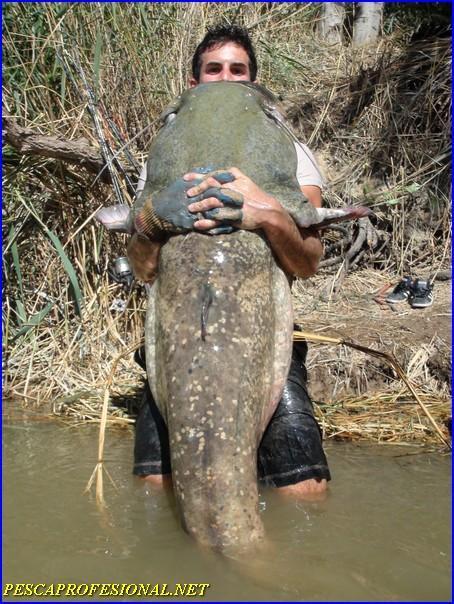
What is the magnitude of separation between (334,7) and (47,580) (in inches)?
264

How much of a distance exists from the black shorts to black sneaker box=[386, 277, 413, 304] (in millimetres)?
1895

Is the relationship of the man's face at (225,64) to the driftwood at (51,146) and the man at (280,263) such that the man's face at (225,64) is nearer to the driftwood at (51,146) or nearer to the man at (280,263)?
the man at (280,263)

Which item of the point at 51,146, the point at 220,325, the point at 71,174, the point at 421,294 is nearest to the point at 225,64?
the point at 51,146

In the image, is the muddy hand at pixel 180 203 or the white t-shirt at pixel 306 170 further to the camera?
the white t-shirt at pixel 306 170

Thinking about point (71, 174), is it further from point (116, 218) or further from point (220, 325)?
point (220, 325)

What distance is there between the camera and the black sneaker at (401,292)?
4309 mm

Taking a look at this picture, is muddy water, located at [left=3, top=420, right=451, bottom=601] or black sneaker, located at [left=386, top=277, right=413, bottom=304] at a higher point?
black sneaker, located at [left=386, top=277, right=413, bottom=304]

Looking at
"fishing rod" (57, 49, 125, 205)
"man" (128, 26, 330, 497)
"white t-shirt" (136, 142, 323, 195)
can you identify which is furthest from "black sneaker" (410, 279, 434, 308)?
"fishing rod" (57, 49, 125, 205)

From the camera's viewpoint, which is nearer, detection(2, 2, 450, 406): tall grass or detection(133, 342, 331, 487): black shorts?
detection(133, 342, 331, 487): black shorts

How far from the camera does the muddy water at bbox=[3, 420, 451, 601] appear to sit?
1.75 meters

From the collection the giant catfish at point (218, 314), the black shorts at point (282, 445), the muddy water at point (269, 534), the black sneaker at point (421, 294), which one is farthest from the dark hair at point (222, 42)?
the black sneaker at point (421, 294)

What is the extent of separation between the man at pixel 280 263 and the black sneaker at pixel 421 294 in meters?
1.62

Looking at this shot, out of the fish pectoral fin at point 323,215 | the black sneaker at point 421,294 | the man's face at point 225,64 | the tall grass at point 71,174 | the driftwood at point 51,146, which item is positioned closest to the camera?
the fish pectoral fin at point 323,215

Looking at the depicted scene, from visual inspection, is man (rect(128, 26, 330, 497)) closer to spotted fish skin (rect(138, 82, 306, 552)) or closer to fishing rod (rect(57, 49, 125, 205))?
spotted fish skin (rect(138, 82, 306, 552))
